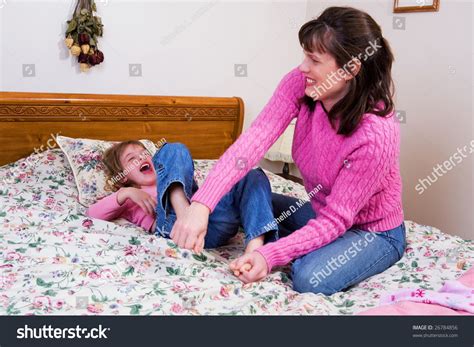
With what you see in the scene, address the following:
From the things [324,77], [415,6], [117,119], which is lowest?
[117,119]

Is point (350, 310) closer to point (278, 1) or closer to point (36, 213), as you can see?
point (36, 213)

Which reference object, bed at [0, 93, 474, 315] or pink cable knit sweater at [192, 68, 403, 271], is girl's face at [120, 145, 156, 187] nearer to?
bed at [0, 93, 474, 315]

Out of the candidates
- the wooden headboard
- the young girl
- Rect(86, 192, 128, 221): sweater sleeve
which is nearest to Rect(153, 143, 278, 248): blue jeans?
the young girl

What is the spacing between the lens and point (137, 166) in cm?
166

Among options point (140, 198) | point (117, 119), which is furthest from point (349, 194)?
point (117, 119)

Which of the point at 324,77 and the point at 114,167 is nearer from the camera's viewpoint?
the point at 324,77

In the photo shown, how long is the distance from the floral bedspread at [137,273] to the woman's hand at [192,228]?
2 centimetres

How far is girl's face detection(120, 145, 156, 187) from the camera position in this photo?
5.38 ft

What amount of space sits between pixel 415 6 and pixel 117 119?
1.24 m

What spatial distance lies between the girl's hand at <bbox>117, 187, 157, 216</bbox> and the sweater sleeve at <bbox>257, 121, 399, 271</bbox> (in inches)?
17.3

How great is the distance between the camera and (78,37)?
196cm

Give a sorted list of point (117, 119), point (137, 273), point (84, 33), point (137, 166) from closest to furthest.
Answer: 1. point (137, 273)
2. point (137, 166)
3. point (84, 33)
4. point (117, 119)

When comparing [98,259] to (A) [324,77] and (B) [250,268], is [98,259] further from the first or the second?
(A) [324,77]

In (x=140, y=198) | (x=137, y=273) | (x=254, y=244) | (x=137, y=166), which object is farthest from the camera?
(x=137, y=166)
